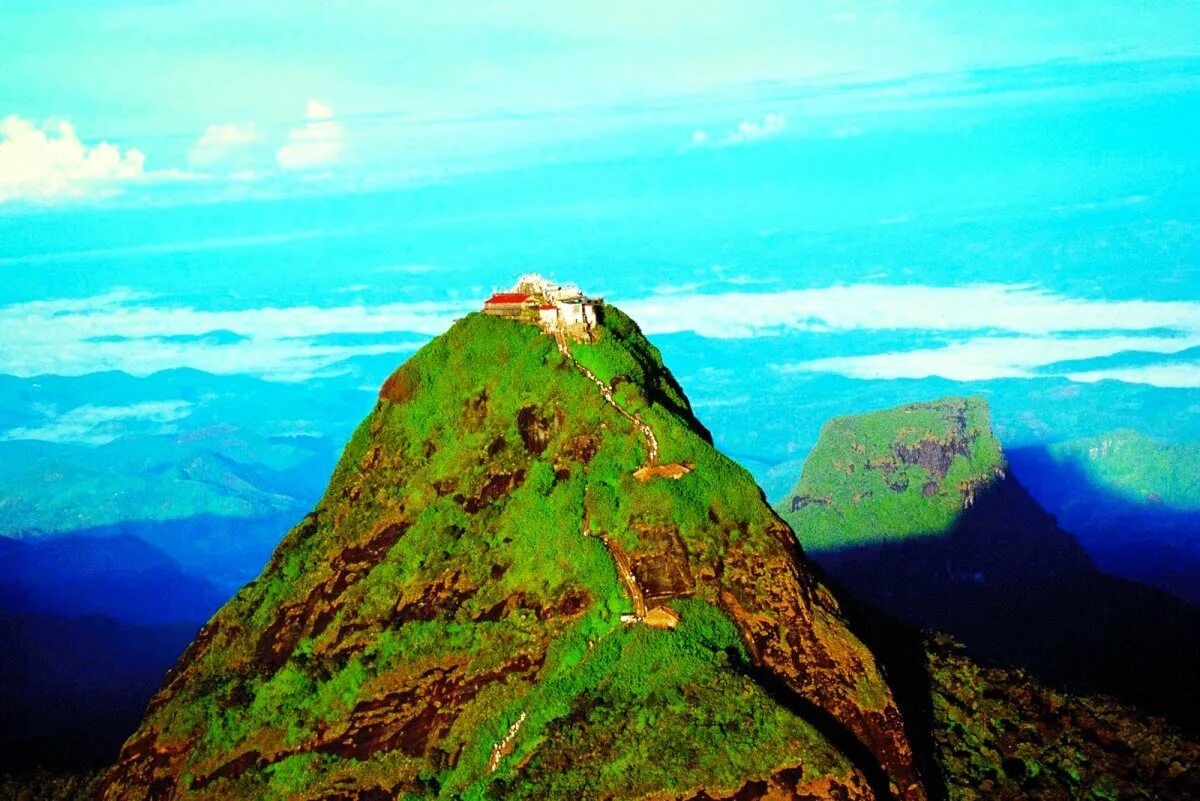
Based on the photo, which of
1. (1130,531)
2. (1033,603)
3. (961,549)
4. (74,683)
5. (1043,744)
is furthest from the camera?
(1130,531)

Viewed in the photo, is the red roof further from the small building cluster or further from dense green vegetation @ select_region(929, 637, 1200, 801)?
dense green vegetation @ select_region(929, 637, 1200, 801)

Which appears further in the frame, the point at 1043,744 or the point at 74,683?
the point at 74,683

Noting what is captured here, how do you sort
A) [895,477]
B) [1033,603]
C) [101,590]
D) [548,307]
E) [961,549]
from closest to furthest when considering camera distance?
[548,307] < [1033,603] < [961,549] < [895,477] < [101,590]

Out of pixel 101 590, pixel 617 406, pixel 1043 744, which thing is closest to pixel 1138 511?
pixel 101 590

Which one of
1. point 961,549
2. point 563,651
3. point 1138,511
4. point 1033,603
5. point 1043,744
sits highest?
point 563,651

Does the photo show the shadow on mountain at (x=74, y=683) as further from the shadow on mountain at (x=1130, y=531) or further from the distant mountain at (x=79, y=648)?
the shadow on mountain at (x=1130, y=531)

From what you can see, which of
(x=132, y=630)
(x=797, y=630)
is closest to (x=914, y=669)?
(x=797, y=630)

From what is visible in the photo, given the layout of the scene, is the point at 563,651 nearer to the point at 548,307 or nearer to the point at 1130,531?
the point at 548,307

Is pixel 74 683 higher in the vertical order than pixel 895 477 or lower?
lower

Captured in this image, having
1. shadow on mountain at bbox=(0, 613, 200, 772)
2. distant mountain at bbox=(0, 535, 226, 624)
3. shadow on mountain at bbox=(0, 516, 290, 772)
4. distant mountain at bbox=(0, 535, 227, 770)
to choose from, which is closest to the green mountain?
shadow on mountain at bbox=(0, 613, 200, 772)
